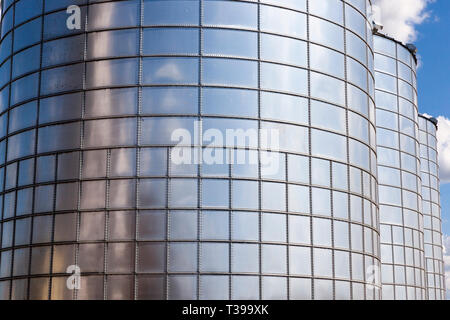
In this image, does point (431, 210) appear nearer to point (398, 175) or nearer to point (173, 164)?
point (398, 175)

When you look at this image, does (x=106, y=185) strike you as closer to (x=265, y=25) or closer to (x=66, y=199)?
(x=66, y=199)

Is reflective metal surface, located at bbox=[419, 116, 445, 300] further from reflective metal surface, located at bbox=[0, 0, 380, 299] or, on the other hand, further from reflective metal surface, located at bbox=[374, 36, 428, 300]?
reflective metal surface, located at bbox=[0, 0, 380, 299]

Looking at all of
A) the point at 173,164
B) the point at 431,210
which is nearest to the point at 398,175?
the point at 431,210

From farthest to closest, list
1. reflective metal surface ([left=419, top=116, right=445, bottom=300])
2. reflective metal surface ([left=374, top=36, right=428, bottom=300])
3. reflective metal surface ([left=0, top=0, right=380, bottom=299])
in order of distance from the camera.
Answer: reflective metal surface ([left=419, top=116, right=445, bottom=300]) < reflective metal surface ([left=374, top=36, right=428, bottom=300]) < reflective metal surface ([left=0, top=0, right=380, bottom=299])

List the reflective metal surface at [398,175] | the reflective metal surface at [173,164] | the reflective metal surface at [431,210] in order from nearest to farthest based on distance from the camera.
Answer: the reflective metal surface at [173,164], the reflective metal surface at [398,175], the reflective metal surface at [431,210]

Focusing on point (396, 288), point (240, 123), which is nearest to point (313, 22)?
point (240, 123)

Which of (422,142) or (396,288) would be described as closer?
(396,288)

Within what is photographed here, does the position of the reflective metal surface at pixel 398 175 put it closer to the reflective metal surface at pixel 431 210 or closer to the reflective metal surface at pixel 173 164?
the reflective metal surface at pixel 431 210

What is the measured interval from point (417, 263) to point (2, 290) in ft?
111

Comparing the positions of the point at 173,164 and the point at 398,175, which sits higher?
the point at 398,175

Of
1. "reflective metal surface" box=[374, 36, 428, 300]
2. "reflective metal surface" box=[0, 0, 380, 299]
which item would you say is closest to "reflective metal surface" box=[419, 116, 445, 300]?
"reflective metal surface" box=[374, 36, 428, 300]

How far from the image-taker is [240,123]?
30.1m

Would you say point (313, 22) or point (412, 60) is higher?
point (412, 60)

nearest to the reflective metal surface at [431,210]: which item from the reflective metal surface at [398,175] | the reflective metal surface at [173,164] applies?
the reflective metal surface at [398,175]
